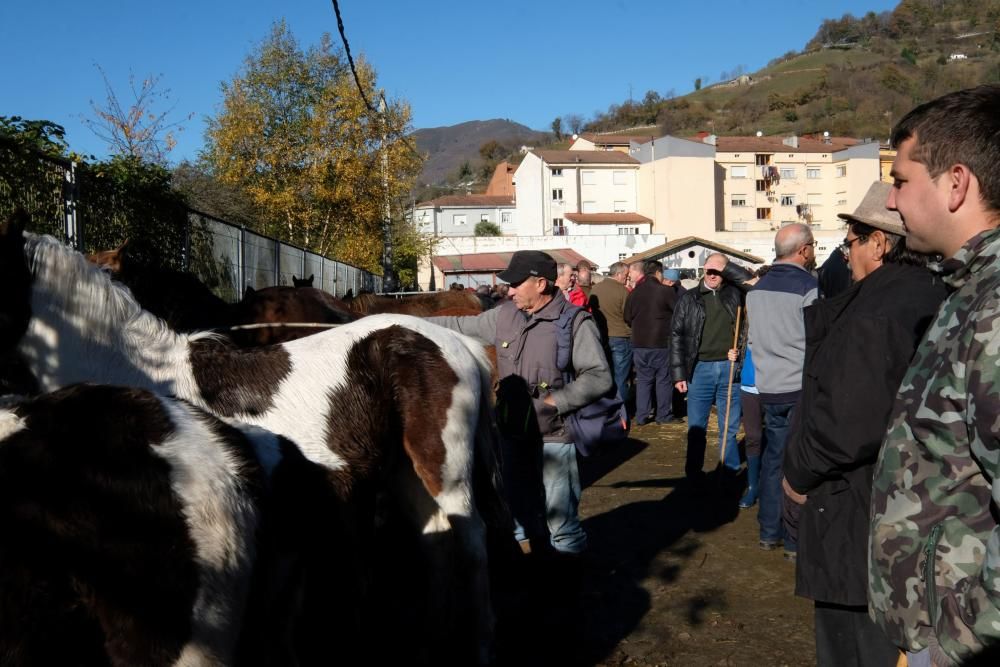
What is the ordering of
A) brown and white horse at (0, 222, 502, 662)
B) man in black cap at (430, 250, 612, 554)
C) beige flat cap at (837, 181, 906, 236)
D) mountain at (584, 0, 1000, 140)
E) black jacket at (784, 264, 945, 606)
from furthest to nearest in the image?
mountain at (584, 0, 1000, 140)
man in black cap at (430, 250, 612, 554)
brown and white horse at (0, 222, 502, 662)
beige flat cap at (837, 181, 906, 236)
black jacket at (784, 264, 945, 606)

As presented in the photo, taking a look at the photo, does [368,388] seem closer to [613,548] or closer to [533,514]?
[533,514]

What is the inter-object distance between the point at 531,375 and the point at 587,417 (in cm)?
48

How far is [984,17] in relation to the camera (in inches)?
7525

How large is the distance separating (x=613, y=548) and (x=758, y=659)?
2115mm

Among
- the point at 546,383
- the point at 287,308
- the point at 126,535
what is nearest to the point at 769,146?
the point at 287,308

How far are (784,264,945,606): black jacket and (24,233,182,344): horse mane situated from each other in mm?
3134

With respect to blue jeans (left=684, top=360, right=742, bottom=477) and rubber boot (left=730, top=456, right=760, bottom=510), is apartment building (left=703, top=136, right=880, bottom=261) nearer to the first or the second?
blue jeans (left=684, top=360, right=742, bottom=477)

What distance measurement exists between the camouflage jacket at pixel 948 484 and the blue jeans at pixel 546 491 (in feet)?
12.0

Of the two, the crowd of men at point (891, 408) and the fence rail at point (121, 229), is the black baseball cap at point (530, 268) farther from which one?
the fence rail at point (121, 229)

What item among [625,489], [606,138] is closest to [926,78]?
[606,138]

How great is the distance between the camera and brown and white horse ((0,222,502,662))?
395 cm

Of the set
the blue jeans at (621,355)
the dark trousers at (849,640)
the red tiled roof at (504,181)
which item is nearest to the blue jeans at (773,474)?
the dark trousers at (849,640)

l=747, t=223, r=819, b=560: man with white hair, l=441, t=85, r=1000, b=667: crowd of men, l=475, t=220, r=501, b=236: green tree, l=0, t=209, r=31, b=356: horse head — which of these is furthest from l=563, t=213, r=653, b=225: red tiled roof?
l=0, t=209, r=31, b=356: horse head

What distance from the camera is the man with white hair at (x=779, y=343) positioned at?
6477 millimetres
